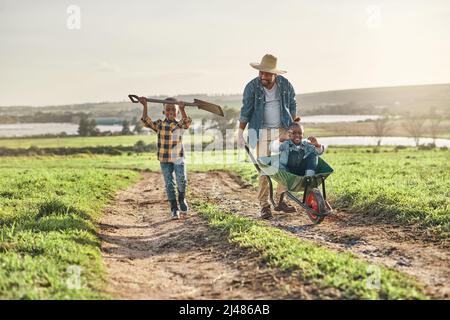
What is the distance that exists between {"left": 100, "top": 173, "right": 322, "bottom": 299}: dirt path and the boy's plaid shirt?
4.38ft

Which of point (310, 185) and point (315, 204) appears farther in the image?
point (310, 185)

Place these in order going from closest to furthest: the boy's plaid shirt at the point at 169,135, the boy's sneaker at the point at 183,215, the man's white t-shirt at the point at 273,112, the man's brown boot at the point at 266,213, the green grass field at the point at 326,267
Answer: the green grass field at the point at 326,267 < the boy's plaid shirt at the point at 169,135 < the man's brown boot at the point at 266,213 < the man's white t-shirt at the point at 273,112 < the boy's sneaker at the point at 183,215

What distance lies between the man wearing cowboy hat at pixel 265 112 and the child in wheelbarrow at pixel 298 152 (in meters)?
0.86

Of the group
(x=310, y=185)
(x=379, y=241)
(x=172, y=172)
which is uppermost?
(x=172, y=172)

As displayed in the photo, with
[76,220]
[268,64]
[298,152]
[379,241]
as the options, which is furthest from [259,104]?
[76,220]

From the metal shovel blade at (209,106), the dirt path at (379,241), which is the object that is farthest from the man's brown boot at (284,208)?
the metal shovel blade at (209,106)

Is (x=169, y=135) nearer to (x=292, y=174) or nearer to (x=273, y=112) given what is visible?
(x=273, y=112)

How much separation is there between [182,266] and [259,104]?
14.0 feet

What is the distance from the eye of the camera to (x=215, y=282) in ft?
19.7

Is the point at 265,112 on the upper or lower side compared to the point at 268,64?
lower

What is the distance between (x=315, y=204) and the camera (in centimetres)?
872

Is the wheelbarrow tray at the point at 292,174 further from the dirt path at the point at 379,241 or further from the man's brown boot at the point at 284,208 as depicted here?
the man's brown boot at the point at 284,208

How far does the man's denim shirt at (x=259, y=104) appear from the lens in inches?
394
